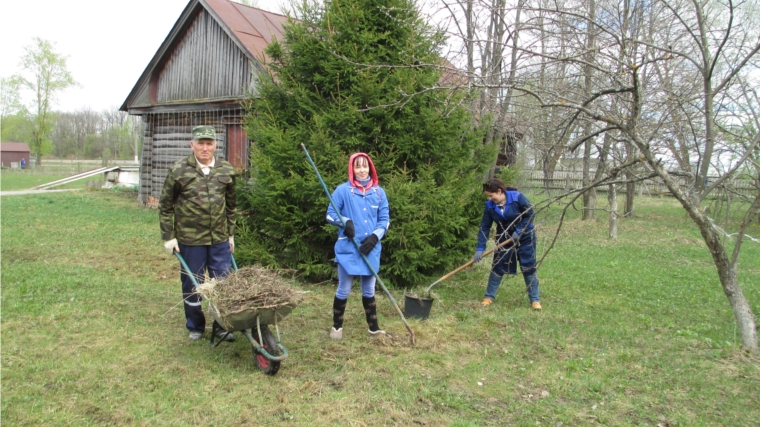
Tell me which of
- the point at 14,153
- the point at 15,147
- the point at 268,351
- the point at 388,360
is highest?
the point at 15,147

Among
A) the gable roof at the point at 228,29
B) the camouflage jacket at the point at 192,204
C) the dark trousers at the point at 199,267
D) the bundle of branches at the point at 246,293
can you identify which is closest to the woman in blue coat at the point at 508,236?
the bundle of branches at the point at 246,293

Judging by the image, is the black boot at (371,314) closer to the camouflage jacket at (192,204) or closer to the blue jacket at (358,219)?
the blue jacket at (358,219)

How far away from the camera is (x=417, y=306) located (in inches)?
218

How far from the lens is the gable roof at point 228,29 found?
12277 millimetres

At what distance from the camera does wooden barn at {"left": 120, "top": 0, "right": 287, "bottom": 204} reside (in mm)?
12664

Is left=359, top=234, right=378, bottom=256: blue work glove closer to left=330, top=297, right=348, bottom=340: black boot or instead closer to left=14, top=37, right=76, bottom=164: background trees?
left=330, top=297, right=348, bottom=340: black boot

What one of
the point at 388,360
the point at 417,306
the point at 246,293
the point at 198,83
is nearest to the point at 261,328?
the point at 246,293

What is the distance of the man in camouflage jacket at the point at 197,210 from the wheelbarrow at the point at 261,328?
52 cm

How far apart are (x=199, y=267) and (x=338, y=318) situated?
1.39 metres

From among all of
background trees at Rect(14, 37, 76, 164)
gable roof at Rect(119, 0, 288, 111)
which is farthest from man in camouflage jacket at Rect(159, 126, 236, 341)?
background trees at Rect(14, 37, 76, 164)

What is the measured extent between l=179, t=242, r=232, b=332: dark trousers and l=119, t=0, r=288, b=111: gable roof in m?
7.64

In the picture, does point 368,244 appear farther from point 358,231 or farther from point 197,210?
point 197,210

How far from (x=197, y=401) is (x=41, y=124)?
5091 cm

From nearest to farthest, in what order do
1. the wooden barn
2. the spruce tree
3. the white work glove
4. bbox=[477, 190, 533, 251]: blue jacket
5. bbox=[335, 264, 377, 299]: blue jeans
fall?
the white work glove → bbox=[335, 264, 377, 299]: blue jeans → bbox=[477, 190, 533, 251]: blue jacket → the spruce tree → the wooden barn
